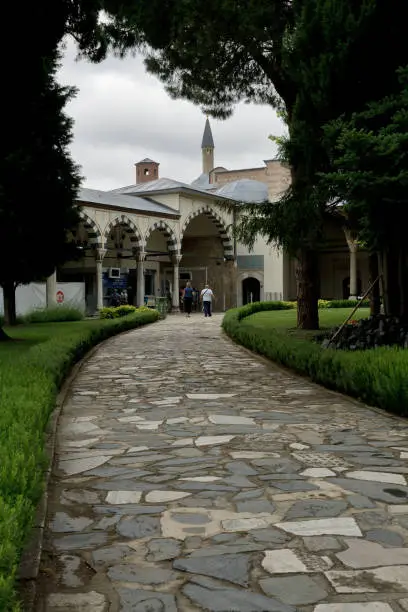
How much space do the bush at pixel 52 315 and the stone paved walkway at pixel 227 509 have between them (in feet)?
50.1

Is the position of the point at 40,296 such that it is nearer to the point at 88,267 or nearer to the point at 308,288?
the point at 88,267

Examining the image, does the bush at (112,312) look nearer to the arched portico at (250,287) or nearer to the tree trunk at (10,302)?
the tree trunk at (10,302)

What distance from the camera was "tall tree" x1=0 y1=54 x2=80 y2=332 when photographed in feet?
46.1

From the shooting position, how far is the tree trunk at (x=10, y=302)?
15.9 metres

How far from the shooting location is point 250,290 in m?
41.6

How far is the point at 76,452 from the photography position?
5.01 meters

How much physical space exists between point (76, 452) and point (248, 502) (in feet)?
5.83

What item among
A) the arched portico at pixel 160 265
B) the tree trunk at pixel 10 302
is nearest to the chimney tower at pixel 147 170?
the arched portico at pixel 160 265

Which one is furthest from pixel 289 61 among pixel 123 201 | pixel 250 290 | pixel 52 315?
pixel 250 290

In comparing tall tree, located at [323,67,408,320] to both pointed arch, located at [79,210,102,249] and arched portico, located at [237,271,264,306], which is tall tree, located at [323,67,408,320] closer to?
pointed arch, located at [79,210,102,249]

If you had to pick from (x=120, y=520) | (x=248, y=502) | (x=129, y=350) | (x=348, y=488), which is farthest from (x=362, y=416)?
(x=129, y=350)

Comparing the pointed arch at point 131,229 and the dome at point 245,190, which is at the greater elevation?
the dome at point 245,190

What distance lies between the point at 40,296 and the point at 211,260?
56.4 ft

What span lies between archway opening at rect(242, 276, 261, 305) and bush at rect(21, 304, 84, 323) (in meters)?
19.2
